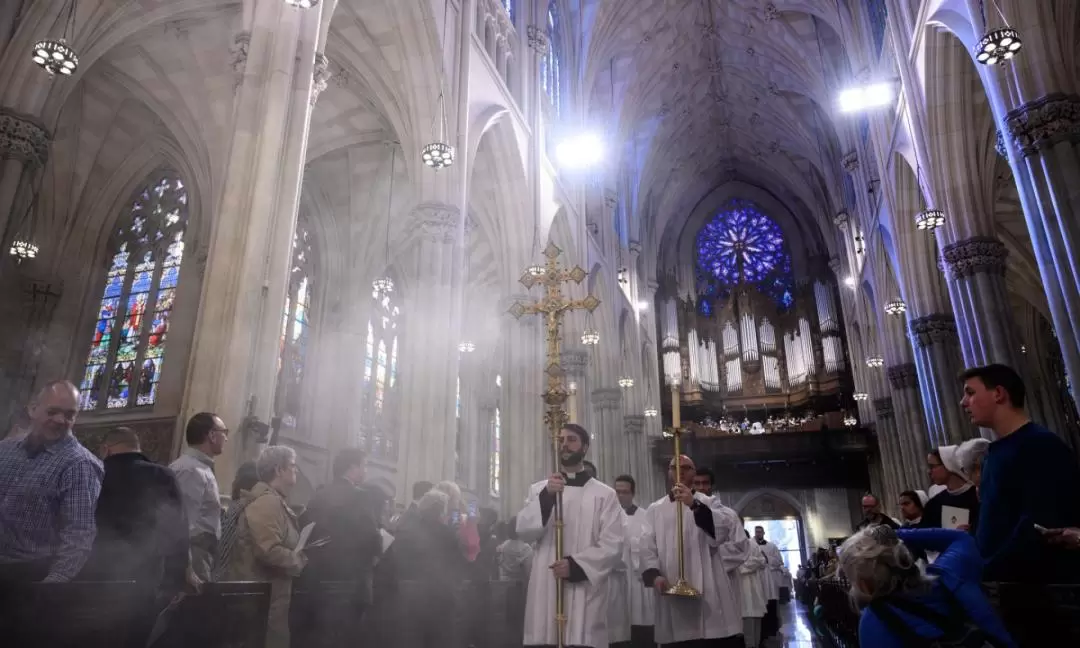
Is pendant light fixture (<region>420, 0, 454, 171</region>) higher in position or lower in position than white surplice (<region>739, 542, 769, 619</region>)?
higher

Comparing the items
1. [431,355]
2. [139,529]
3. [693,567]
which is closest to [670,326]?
[431,355]

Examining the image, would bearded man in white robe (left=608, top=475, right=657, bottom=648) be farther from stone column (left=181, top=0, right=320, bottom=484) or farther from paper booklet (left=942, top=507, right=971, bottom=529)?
stone column (left=181, top=0, right=320, bottom=484)

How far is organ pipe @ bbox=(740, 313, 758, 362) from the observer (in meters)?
30.8

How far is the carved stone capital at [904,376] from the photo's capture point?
18906 mm

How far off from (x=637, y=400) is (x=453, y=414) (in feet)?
52.0

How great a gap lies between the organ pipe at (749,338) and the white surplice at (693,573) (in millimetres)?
26333

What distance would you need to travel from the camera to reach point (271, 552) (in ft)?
13.5

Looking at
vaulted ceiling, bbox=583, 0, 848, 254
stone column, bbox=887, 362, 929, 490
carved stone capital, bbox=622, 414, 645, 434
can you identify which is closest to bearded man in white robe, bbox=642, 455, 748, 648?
A: stone column, bbox=887, 362, 929, 490

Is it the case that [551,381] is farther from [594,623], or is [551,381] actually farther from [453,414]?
[453,414]

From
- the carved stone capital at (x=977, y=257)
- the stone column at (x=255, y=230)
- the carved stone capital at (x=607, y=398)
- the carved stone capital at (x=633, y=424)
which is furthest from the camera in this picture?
the carved stone capital at (x=633, y=424)

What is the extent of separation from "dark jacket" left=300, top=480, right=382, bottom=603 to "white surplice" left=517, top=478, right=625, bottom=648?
1094 millimetres

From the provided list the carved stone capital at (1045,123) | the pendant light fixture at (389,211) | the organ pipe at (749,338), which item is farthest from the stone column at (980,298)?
the organ pipe at (749,338)

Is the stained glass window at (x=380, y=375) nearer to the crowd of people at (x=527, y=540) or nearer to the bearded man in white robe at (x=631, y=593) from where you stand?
the bearded man in white robe at (x=631, y=593)

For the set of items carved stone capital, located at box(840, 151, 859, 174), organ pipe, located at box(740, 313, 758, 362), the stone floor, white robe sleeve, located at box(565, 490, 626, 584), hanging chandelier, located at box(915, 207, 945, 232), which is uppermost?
carved stone capital, located at box(840, 151, 859, 174)
